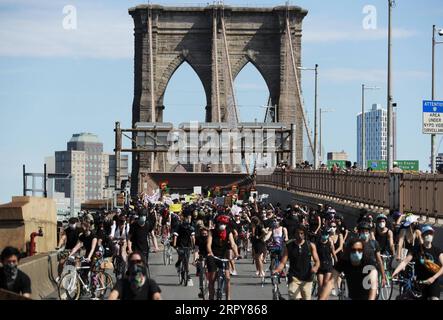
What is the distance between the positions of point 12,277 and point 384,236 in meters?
10.2

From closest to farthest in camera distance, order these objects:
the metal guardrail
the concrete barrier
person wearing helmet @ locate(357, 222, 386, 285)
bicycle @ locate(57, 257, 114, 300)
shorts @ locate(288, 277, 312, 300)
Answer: person wearing helmet @ locate(357, 222, 386, 285)
shorts @ locate(288, 277, 312, 300)
bicycle @ locate(57, 257, 114, 300)
the concrete barrier
the metal guardrail

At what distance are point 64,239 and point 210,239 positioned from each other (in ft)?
13.9

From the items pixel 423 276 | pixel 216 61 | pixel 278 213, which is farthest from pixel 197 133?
pixel 423 276

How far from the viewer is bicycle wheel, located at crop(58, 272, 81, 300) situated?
22.3 meters

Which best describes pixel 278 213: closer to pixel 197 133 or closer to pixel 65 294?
pixel 65 294

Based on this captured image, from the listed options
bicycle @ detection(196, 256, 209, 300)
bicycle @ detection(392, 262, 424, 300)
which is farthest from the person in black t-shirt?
bicycle @ detection(392, 262, 424, 300)

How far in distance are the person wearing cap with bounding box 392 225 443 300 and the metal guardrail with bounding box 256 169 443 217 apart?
44.1 ft

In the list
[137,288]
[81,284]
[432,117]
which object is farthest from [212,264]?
[432,117]

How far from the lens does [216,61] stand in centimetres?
12150

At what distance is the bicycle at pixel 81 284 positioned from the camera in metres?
Answer: 22.3

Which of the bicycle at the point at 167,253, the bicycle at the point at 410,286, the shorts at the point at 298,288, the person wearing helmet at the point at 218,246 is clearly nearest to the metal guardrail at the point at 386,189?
the bicycle at the point at 167,253

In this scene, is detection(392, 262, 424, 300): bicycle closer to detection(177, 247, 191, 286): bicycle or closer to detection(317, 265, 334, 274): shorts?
detection(317, 265, 334, 274): shorts

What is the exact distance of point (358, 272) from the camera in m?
16.1

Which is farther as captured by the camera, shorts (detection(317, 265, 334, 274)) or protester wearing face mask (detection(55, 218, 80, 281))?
protester wearing face mask (detection(55, 218, 80, 281))
